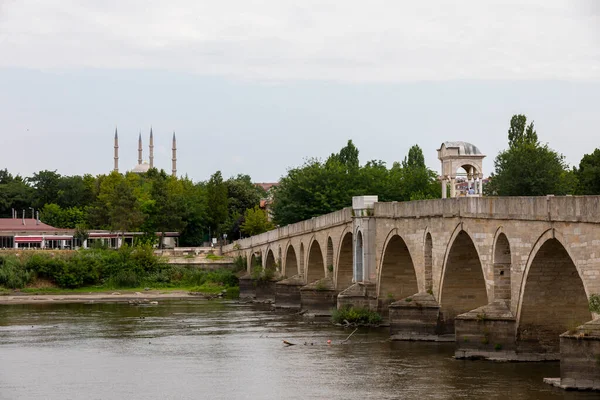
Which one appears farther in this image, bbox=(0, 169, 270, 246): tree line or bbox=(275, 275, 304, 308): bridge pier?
bbox=(0, 169, 270, 246): tree line

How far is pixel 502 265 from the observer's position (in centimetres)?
3191

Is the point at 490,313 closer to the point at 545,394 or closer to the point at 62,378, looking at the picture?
the point at 545,394

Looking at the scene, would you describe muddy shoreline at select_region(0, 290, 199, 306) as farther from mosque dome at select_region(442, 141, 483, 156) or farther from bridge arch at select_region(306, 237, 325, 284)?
mosque dome at select_region(442, 141, 483, 156)

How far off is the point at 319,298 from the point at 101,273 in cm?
2766

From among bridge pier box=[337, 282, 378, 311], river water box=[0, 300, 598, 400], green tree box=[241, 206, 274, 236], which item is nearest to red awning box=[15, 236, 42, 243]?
green tree box=[241, 206, 274, 236]

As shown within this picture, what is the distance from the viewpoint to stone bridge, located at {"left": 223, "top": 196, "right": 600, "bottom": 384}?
2818 cm

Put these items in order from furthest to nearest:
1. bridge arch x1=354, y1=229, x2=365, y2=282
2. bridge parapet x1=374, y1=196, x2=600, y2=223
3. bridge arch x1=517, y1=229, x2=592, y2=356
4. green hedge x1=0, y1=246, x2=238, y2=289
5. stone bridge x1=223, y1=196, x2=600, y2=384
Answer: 1. green hedge x1=0, y1=246, x2=238, y2=289
2. bridge arch x1=354, y1=229, x2=365, y2=282
3. bridge arch x1=517, y1=229, x2=592, y2=356
4. stone bridge x1=223, y1=196, x2=600, y2=384
5. bridge parapet x1=374, y1=196, x2=600, y2=223

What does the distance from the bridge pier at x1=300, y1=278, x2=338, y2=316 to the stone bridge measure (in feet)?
0.17

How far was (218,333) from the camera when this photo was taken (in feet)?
143

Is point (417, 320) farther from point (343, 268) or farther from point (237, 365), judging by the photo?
point (343, 268)

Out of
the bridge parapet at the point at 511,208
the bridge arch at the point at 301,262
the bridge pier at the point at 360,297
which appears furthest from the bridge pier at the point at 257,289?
the bridge parapet at the point at 511,208

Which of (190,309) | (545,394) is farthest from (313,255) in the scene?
(545,394)

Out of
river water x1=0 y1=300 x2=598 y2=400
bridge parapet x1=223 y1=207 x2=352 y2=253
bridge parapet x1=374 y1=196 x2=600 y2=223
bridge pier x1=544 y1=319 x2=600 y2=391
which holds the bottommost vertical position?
river water x1=0 y1=300 x2=598 y2=400

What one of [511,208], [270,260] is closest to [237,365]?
[511,208]
